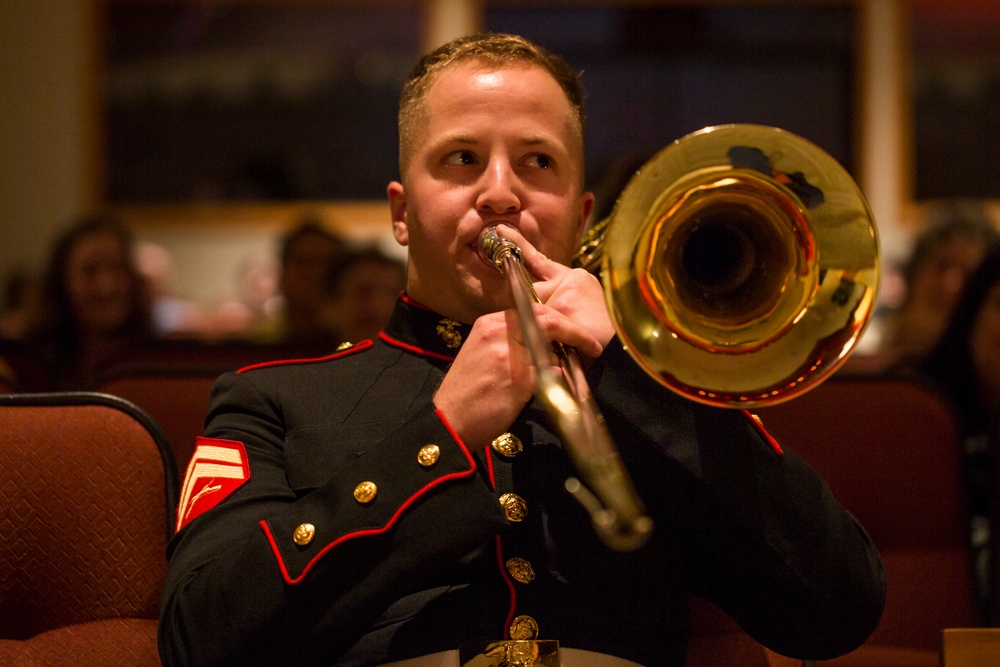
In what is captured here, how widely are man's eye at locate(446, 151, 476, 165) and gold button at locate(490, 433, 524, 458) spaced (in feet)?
1.27

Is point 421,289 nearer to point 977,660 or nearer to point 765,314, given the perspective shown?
point 765,314

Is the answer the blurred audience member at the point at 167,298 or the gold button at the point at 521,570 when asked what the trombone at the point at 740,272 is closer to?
the gold button at the point at 521,570

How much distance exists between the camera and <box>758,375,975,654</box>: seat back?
6.73 ft

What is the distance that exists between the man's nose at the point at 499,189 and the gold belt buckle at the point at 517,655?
561 mm

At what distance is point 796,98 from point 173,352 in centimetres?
473

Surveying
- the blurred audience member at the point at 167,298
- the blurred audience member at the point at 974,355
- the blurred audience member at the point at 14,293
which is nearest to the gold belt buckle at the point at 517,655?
the blurred audience member at the point at 974,355

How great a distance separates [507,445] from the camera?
4.63 ft

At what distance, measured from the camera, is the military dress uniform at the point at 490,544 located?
1.24m

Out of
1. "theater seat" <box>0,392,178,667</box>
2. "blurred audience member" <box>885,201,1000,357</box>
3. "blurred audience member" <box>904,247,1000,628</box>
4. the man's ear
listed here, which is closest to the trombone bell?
the man's ear

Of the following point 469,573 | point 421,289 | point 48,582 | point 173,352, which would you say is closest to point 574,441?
point 469,573

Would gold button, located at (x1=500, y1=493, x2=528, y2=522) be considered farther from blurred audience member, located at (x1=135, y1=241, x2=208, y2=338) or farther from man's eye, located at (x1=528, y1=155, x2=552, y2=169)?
blurred audience member, located at (x1=135, y1=241, x2=208, y2=338)

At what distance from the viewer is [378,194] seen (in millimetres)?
6438

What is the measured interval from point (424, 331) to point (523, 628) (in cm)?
48

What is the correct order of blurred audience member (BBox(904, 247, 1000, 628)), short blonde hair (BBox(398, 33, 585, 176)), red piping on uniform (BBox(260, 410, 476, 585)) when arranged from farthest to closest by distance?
blurred audience member (BBox(904, 247, 1000, 628)) → short blonde hair (BBox(398, 33, 585, 176)) → red piping on uniform (BBox(260, 410, 476, 585))
